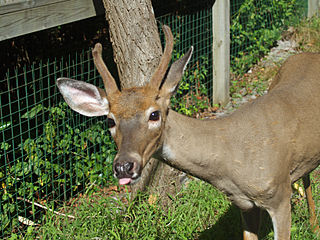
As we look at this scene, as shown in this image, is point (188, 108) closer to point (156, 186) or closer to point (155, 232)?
point (156, 186)

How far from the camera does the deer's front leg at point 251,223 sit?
465 centimetres

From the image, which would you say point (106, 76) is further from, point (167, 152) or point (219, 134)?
point (219, 134)

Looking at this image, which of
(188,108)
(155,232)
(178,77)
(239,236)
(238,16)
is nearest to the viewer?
(178,77)

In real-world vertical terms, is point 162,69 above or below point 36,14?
below

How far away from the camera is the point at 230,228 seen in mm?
5023

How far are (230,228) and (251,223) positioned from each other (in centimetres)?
38

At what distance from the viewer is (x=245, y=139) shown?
4129 millimetres

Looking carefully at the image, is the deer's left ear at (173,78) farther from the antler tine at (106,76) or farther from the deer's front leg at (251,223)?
the deer's front leg at (251,223)

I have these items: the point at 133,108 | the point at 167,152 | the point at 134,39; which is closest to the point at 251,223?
the point at 167,152

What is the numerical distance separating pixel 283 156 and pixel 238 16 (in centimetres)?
436

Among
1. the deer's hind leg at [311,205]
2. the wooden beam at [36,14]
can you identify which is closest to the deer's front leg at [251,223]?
the deer's hind leg at [311,205]

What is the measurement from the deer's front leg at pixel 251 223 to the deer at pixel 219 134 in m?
0.19

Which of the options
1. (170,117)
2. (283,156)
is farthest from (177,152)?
(283,156)

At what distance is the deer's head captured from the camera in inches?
140
